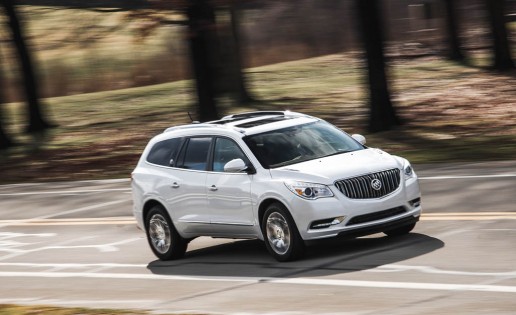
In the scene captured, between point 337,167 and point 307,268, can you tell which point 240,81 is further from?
point 307,268

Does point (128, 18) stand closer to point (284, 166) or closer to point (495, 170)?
point (495, 170)

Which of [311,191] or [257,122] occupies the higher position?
[257,122]

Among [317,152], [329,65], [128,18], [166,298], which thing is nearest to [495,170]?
[317,152]

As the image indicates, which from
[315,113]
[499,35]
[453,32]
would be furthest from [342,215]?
[453,32]

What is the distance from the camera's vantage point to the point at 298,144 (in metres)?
13.2

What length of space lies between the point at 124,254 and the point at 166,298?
399cm

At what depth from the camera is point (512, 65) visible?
39781 millimetres

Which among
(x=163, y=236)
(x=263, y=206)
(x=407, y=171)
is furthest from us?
(x=163, y=236)

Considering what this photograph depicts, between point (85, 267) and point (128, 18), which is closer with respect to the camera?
point (85, 267)

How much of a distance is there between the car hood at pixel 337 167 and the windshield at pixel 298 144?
9.4 inches

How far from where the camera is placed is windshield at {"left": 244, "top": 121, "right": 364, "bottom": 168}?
13.0 m

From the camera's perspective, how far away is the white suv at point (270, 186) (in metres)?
12.2

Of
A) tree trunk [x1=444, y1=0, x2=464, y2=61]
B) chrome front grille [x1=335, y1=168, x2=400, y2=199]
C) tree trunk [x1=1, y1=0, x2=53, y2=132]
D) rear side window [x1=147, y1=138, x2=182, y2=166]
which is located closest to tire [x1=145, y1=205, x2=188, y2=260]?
rear side window [x1=147, y1=138, x2=182, y2=166]

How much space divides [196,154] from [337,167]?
2267mm
